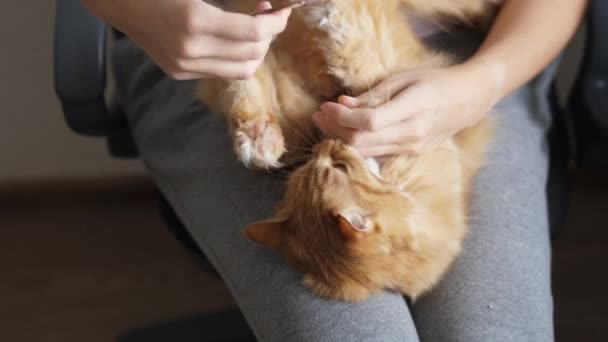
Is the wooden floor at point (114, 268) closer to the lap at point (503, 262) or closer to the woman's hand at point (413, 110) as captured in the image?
the lap at point (503, 262)

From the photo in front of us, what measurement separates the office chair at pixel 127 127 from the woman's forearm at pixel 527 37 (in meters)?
0.08

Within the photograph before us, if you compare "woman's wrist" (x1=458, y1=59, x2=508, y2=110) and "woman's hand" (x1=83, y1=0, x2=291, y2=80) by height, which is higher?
"woman's hand" (x1=83, y1=0, x2=291, y2=80)

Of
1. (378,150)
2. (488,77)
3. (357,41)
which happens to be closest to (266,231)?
(378,150)

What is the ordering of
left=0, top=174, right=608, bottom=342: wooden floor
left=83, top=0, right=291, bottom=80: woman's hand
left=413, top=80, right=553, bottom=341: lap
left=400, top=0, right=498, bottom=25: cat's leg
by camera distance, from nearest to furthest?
1. left=83, top=0, right=291, bottom=80: woman's hand
2. left=413, top=80, right=553, bottom=341: lap
3. left=400, top=0, right=498, bottom=25: cat's leg
4. left=0, top=174, right=608, bottom=342: wooden floor

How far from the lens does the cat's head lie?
98 cm

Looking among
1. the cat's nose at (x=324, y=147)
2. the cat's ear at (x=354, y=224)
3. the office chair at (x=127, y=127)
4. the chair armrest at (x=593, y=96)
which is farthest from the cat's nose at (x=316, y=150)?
the chair armrest at (x=593, y=96)

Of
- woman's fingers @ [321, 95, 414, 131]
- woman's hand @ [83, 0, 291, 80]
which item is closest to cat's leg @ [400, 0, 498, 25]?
woman's fingers @ [321, 95, 414, 131]

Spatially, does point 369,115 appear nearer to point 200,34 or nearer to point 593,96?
point 200,34

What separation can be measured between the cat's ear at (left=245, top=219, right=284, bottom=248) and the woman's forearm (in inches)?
17.0

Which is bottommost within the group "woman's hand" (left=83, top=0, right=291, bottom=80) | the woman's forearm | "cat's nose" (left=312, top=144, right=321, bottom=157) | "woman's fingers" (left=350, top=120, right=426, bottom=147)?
"cat's nose" (left=312, top=144, right=321, bottom=157)

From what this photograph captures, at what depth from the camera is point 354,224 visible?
0.98m

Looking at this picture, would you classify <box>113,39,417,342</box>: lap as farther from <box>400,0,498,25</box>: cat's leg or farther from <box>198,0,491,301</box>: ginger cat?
<box>400,0,498,25</box>: cat's leg

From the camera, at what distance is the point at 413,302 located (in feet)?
3.42

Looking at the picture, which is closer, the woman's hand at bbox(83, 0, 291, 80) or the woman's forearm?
the woman's hand at bbox(83, 0, 291, 80)
